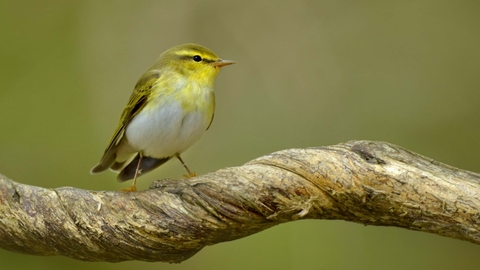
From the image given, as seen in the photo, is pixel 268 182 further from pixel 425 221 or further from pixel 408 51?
pixel 408 51

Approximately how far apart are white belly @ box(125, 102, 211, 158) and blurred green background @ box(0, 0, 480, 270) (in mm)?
942

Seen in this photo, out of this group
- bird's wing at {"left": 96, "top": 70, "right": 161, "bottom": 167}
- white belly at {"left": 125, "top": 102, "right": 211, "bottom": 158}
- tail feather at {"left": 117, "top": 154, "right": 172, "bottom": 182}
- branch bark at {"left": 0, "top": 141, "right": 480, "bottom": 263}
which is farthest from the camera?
tail feather at {"left": 117, "top": 154, "right": 172, "bottom": 182}

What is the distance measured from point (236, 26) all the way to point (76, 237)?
9.05ft

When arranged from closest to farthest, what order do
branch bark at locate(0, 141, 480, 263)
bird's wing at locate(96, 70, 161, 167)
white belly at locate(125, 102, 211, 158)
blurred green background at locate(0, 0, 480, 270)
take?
branch bark at locate(0, 141, 480, 263) < white belly at locate(125, 102, 211, 158) < bird's wing at locate(96, 70, 161, 167) < blurred green background at locate(0, 0, 480, 270)

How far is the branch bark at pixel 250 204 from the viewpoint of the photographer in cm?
216

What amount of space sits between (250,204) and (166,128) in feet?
2.92

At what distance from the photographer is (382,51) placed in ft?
15.1

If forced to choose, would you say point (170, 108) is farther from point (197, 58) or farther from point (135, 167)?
point (135, 167)

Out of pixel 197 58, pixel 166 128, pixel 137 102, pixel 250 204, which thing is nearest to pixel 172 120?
pixel 166 128

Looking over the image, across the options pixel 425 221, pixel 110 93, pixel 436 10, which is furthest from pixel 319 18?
pixel 425 221

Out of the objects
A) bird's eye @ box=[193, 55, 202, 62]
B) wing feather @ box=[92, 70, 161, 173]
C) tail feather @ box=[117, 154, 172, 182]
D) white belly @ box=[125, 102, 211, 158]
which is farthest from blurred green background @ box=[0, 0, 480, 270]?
bird's eye @ box=[193, 55, 202, 62]

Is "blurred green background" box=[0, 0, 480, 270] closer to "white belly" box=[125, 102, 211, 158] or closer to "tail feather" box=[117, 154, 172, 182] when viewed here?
"tail feather" box=[117, 154, 172, 182]

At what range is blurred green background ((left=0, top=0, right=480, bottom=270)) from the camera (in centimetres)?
375

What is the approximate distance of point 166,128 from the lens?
294cm
